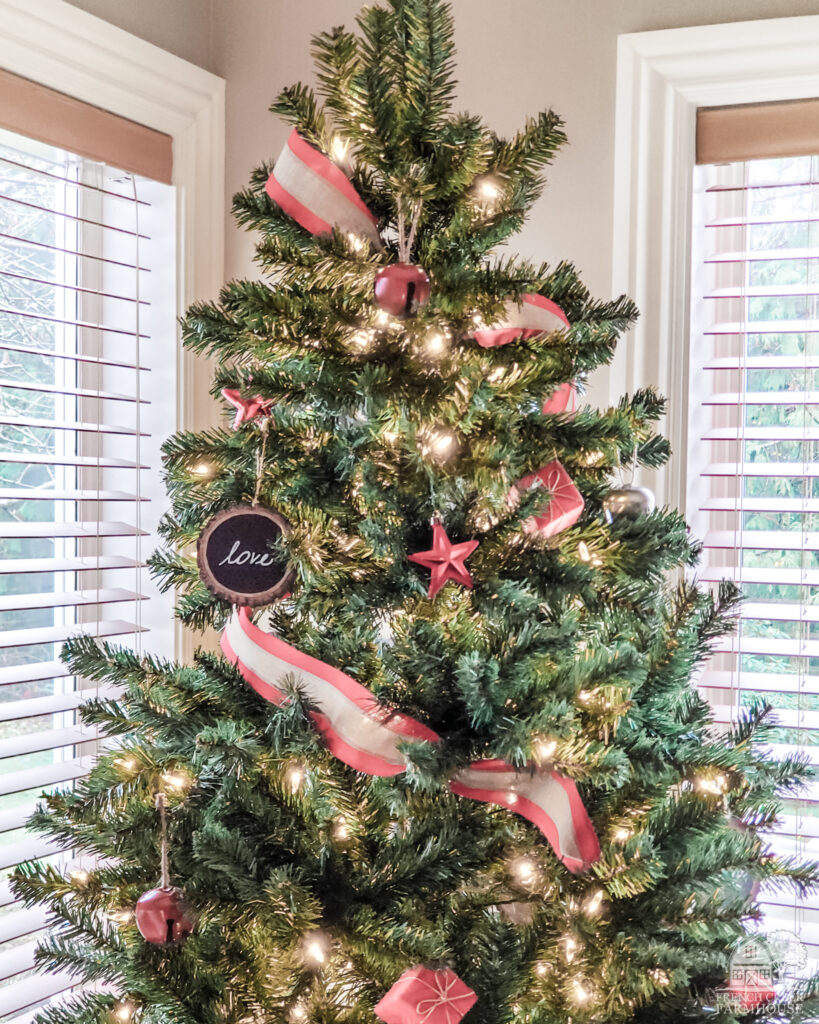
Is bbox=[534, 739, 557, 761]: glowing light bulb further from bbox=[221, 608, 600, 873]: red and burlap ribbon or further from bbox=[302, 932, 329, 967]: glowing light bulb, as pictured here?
bbox=[302, 932, 329, 967]: glowing light bulb

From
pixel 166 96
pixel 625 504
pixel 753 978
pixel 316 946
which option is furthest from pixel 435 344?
pixel 166 96

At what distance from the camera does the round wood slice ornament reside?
94 cm

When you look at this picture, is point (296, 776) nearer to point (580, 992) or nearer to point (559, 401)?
point (580, 992)

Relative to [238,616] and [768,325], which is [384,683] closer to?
[238,616]

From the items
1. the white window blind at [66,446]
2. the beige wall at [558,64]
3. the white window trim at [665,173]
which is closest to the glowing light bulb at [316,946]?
the white window blind at [66,446]

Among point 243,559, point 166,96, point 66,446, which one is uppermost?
point 166,96

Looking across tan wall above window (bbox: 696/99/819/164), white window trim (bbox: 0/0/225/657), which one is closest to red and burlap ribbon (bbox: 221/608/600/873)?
white window trim (bbox: 0/0/225/657)

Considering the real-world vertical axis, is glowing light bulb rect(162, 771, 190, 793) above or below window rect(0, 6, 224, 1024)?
below

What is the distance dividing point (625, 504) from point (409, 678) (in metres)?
0.35

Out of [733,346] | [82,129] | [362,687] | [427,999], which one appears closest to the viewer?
[427,999]

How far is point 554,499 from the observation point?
958 millimetres

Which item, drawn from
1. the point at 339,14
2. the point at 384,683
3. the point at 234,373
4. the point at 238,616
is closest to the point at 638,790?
the point at 384,683

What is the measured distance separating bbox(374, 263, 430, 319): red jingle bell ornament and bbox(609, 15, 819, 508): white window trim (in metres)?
0.64

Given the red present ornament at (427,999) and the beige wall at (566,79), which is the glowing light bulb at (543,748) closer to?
the red present ornament at (427,999)
